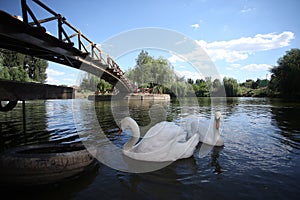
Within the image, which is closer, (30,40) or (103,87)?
(30,40)

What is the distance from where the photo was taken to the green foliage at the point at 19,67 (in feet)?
123

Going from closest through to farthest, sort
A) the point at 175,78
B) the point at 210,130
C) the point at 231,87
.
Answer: the point at 210,130, the point at 175,78, the point at 231,87

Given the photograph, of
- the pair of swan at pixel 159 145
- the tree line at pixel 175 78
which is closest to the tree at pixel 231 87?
the tree line at pixel 175 78

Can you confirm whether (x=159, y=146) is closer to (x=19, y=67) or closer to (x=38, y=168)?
(x=38, y=168)

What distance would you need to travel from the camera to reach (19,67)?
41656mm

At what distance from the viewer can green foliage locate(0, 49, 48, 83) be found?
37562 millimetres

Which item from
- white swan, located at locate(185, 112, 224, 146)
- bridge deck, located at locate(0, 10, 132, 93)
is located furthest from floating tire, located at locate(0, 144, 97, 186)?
bridge deck, located at locate(0, 10, 132, 93)

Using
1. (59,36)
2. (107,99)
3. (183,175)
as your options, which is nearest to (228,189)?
(183,175)

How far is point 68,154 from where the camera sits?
14.0ft

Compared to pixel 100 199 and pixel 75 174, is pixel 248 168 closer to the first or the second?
pixel 100 199

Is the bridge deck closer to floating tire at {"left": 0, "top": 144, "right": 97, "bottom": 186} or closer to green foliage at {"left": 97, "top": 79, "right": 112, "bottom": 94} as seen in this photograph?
floating tire at {"left": 0, "top": 144, "right": 97, "bottom": 186}

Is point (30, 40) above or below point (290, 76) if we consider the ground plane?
below

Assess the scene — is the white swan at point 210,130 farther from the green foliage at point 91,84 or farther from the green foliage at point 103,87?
the green foliage at point 103,87

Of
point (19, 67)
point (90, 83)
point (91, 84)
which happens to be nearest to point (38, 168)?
point (19, 67)
